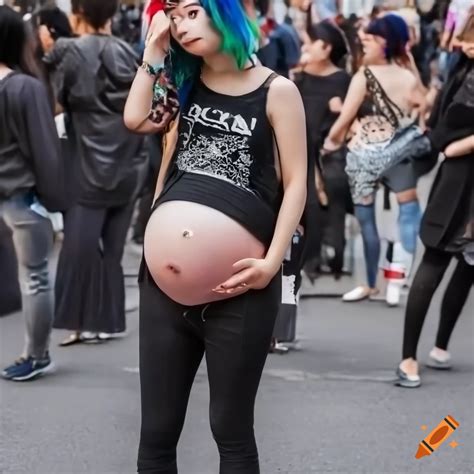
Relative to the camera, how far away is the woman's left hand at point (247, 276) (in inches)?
116

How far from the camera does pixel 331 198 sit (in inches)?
310

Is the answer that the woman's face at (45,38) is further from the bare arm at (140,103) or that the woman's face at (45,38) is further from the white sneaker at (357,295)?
the bare arm at (140,103)

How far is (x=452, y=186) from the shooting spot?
16.8 feet

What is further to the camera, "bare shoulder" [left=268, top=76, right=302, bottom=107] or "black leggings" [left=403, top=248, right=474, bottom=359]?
"black leggings" [left=403, top=248, right=474, bottom=359]

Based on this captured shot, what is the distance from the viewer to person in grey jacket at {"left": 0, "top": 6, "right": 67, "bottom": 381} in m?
4.95

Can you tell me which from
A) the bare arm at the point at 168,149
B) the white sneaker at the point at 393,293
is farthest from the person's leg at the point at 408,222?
the bare arm at the point at 168,149

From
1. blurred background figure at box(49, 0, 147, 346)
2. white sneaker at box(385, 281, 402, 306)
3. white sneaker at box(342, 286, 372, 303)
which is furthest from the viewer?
white sneaker at box(342, 286, 372, 303)

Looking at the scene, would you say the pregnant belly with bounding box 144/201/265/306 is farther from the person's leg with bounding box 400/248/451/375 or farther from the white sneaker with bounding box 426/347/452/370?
the white sneaker with bounding box 426/347/452/370

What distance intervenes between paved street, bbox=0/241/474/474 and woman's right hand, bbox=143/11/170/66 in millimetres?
1755

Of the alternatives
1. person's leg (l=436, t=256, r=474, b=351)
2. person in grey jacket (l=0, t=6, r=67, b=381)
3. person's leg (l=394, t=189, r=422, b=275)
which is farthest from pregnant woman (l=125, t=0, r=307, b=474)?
person's leg (l=394, t=189, r=422, b=275)

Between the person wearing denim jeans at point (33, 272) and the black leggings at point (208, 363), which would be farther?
the person wearing denim jeans at point (33, 272)

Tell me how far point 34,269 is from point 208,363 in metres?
2.31

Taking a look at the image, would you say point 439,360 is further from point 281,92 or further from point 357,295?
point 281,92

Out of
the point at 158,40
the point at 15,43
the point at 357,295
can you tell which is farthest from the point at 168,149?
the point at 357,295
